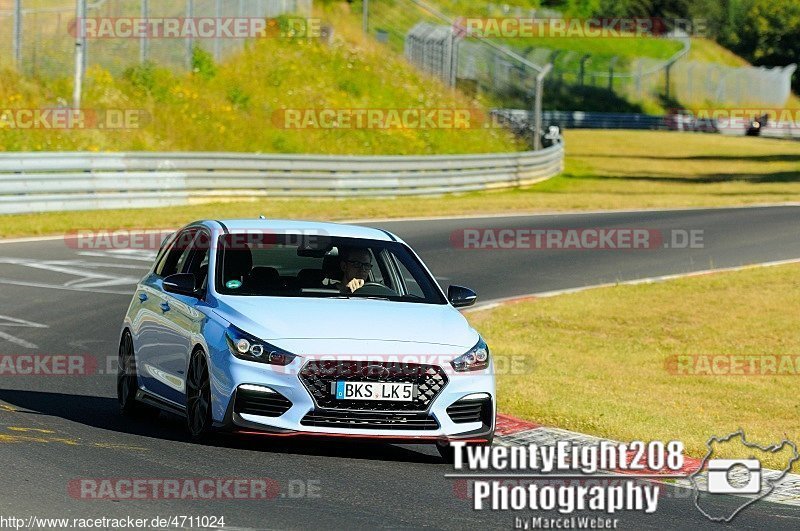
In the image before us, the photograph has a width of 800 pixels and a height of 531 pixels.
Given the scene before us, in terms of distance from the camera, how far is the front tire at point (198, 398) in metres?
9.31

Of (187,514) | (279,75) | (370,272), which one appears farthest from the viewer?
(279,75)

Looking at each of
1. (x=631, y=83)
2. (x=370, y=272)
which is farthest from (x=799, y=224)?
(x=631, y=83)

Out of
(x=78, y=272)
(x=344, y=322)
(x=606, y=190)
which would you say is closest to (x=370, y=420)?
(x=344, y=322)

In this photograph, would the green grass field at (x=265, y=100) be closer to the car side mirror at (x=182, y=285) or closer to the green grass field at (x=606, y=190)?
the green grass field at (x=606, y=190)

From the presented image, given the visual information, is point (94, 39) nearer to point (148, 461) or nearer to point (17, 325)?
point (17, 325)

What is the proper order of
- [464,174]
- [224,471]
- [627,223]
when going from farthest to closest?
1. [464,174]
2. [627,223]
3. [224,471]

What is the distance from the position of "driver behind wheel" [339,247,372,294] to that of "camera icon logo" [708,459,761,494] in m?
2.76

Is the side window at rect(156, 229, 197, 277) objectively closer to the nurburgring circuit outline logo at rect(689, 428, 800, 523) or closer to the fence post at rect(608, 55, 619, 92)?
the nurburgring circuit outline logo at rect(689, 428, 800, 523)

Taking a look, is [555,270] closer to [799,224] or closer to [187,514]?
[799,224]

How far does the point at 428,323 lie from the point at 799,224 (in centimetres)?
2187

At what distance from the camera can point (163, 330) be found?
1053 centimetres

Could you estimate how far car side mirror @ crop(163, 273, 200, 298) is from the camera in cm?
1004

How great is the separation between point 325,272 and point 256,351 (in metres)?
1.54

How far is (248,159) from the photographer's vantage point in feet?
103
